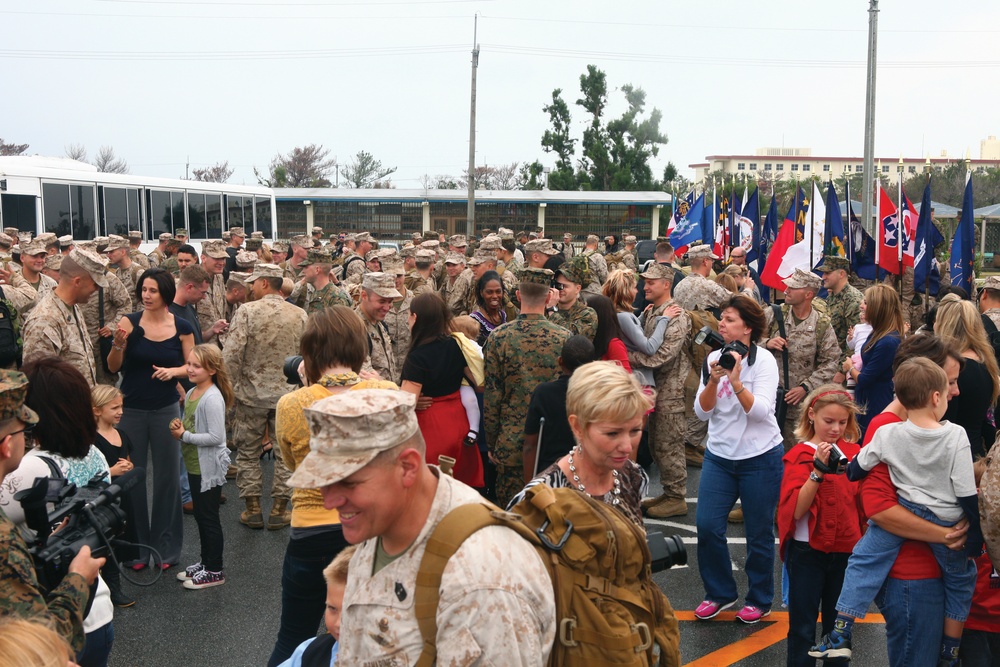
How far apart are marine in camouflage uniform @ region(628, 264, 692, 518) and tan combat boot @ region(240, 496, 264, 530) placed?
316 centimetres

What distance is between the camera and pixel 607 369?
11.0 ft

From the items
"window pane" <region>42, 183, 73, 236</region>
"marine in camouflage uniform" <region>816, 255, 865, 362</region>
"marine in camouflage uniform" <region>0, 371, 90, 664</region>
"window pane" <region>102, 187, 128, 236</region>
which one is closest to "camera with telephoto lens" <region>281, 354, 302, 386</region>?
"marine in camouflage uniform" <region>0, 371, 90, 664</region>

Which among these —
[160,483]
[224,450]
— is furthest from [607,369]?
[160,483]

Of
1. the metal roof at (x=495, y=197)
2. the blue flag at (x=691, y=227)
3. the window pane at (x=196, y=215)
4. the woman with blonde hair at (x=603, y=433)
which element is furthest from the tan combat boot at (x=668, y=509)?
the metal roof at (x=495, y=197)

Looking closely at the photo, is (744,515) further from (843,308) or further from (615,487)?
(843,308)

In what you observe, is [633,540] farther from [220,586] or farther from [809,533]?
[220,586]

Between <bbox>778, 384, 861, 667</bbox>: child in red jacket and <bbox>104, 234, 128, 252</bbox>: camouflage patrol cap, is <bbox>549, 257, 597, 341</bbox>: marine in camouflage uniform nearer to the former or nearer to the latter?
<bbox>778, 384, 861, 667</bbox>: child in red jacket

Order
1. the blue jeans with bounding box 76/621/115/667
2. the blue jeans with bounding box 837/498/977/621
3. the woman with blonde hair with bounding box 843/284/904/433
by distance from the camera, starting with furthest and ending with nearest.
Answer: the woman with blonde hair with bounding box 843/284/904/433
the blue jeans with bounding box 837/498/977/621
the blue jeans with bounding box 76/621/115/667

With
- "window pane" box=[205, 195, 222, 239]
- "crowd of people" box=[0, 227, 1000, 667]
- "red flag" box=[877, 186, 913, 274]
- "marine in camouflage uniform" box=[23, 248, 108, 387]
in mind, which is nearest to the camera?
"crowd of people" box=[0, 227, 1000, 667]

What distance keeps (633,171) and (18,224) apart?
118ft

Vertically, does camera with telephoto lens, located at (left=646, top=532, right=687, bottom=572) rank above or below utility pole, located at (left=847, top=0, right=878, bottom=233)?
below

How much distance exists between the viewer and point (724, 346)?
16.6 feet

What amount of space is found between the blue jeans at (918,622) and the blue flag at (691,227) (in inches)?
508

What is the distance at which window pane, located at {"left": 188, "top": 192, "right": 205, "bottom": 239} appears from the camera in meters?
24.1
